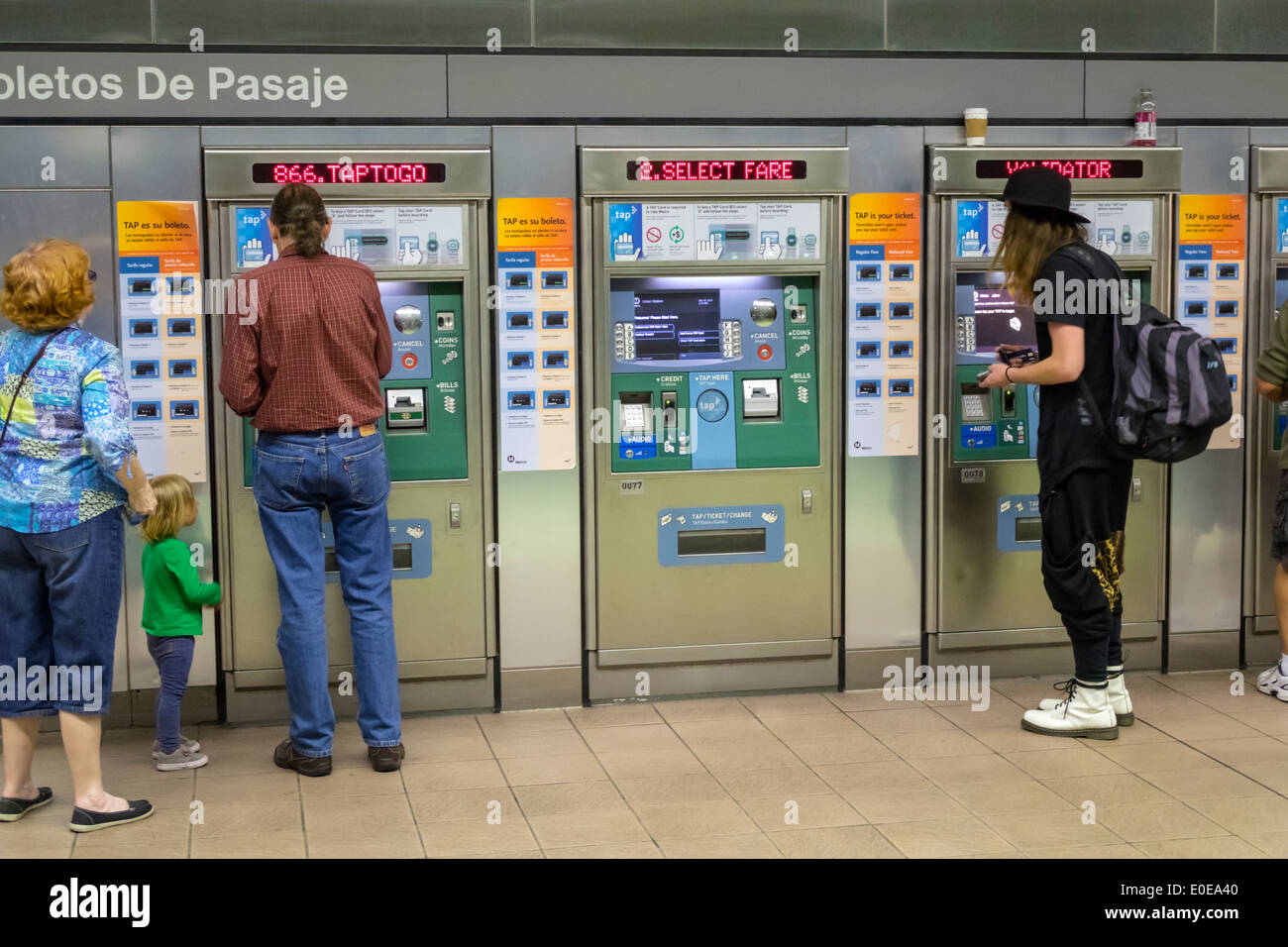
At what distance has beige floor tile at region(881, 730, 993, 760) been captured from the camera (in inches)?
196

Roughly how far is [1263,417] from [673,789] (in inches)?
126

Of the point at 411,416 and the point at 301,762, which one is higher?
the point at 411,416

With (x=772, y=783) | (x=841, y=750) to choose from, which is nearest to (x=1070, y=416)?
(x=841, y=750)

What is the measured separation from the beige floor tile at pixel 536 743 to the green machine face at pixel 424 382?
3.35ft

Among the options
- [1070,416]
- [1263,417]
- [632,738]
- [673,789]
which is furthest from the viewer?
[1263,417]

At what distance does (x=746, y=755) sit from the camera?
4.97m

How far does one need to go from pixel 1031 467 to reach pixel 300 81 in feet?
10.8

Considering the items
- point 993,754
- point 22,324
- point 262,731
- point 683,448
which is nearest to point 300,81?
point 22,324

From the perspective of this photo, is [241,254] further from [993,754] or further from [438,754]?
[993,754]

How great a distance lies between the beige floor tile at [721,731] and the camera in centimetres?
516

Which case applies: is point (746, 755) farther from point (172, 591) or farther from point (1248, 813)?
point (172, 591)

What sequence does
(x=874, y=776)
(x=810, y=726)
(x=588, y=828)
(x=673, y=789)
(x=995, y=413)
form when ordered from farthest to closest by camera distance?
(x=995, y=413), (x=810, y=726), (x=874, y=776), (x=673, y=789), (x=588, y=828)

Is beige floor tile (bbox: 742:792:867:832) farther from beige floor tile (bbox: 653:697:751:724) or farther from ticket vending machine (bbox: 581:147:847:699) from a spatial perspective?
ticket vending machine (bbox: 581:147:847:699)

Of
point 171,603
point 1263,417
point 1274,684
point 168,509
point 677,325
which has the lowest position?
point 1274,684
